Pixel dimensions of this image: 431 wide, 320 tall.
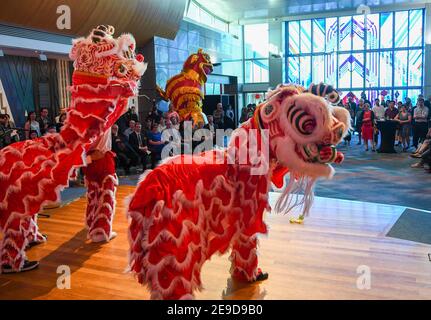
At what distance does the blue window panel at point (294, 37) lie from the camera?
17.3 meters

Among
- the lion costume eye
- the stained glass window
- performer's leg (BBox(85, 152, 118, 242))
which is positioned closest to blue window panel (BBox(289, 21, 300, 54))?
the stained glass window

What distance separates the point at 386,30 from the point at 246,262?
15458 mm

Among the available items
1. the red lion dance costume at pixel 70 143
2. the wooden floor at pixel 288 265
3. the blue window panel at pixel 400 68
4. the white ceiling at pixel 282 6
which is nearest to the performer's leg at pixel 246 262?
the wooden floor at pixel 288 265

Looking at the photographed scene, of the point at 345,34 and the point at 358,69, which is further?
the point at 345,34

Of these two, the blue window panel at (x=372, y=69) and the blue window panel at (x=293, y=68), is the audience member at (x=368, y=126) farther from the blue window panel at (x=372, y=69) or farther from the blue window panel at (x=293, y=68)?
the blue window panel at (x=293, y=68)

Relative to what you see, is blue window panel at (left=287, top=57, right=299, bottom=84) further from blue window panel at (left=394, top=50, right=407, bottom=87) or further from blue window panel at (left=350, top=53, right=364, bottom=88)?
blue window panel at (left=394, top=50, right=407, bottom=87)

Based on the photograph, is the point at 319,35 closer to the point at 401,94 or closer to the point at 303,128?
the point at 401,94

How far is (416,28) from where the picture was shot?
617 inches

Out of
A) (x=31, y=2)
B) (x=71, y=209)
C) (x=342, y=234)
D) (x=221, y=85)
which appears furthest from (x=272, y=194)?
(x=221, y=85)

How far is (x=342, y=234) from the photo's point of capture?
11.8ft

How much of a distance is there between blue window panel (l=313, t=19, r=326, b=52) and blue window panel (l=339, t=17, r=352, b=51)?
24.8 inches

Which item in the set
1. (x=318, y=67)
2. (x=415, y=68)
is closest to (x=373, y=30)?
(x=415, y=68)

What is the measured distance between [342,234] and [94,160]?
6.89 ft

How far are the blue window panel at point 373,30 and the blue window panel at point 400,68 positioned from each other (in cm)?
Result: 84
